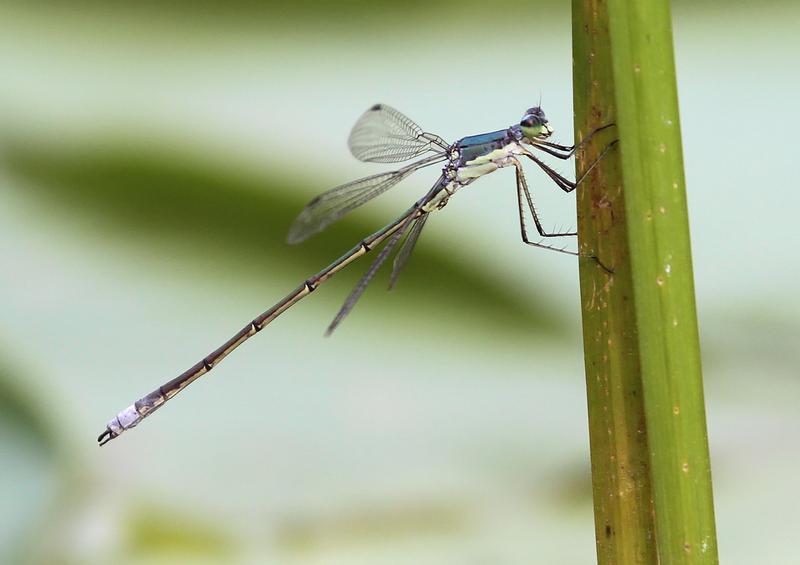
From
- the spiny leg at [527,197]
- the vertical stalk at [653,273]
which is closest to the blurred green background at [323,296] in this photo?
the spiny leg at [527,197]

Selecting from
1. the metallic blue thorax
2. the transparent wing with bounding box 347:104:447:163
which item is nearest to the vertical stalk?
the metallic blue thorax

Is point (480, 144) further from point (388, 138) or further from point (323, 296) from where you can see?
point (323, 296)

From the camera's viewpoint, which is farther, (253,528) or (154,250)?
(154,250)

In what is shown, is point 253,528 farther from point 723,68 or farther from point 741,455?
point 723,68

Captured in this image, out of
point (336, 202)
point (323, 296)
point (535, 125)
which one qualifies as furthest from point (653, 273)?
point (323, 296)

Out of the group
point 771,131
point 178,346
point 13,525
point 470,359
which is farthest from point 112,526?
point 771,131

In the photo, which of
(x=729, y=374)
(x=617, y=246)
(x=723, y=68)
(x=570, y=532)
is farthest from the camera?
(x=723, y=68)

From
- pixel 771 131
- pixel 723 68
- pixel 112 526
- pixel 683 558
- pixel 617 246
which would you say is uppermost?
pixel 723 68
